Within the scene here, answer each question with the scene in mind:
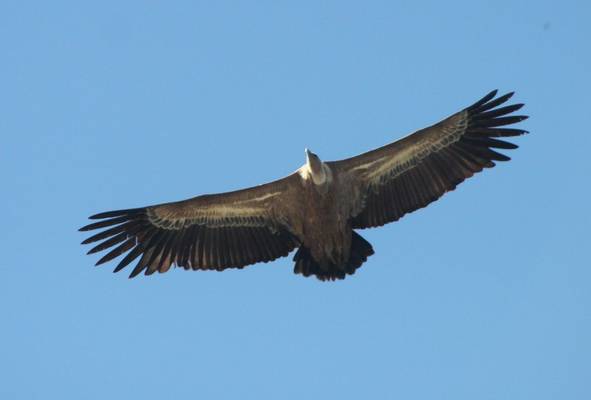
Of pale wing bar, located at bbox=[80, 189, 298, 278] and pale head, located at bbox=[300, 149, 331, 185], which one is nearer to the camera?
pale head, located at bbox=[300, 149, 331, 185]

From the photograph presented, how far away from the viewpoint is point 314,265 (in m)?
19.3

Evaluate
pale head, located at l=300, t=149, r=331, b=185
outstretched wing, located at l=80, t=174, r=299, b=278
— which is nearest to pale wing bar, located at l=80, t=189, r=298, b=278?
outstretched wing, located at l=80, t=174, r=299, b=278

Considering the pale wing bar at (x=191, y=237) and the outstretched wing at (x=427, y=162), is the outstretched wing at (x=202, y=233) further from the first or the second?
the outstretched wing at (x=427, y=162)

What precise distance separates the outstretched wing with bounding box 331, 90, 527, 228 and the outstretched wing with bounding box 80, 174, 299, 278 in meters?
1.07

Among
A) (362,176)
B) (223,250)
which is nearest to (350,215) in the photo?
(362,176)

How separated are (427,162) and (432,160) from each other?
7 centimetres

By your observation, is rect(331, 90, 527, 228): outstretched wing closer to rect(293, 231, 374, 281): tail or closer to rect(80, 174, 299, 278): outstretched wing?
rect(293, 231, 374, 281): tail

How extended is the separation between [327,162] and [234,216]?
1500 mm

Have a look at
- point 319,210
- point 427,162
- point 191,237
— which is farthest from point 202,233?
point 427,162

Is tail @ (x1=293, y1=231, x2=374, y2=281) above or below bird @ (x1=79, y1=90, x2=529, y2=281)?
below

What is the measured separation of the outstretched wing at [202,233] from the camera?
19516 mm

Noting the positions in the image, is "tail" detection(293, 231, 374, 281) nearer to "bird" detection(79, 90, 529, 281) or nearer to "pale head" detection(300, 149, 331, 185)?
"bird" detection(79, 90, 529, 281)

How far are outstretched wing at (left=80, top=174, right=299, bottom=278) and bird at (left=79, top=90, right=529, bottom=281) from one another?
0.01 m

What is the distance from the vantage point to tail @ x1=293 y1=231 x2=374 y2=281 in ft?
63.0
